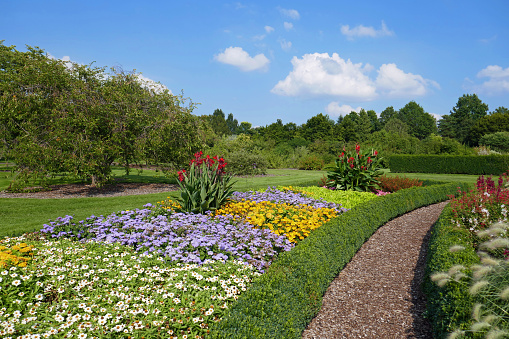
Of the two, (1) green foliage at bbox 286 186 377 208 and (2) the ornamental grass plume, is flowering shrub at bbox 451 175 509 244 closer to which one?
(1) green foliage at bbox 286 186 377 208

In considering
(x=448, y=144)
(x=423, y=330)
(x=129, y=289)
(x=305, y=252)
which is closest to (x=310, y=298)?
(x=305, y=252)

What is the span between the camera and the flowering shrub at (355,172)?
9.74 m

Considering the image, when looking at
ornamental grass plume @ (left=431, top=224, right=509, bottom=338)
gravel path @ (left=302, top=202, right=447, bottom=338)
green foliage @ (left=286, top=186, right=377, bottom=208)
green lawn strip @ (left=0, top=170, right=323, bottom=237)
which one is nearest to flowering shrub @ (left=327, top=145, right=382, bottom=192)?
green foliage @ (left=286, top=186, right=377, bottom=208)

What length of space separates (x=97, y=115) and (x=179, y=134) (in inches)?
118

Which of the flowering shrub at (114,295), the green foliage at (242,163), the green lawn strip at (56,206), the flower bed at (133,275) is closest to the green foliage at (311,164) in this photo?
the green foliage at (242,163)

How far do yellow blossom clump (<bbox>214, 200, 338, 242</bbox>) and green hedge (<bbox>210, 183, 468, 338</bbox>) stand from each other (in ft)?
1.20

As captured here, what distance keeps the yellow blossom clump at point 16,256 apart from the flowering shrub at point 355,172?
796 centimetres

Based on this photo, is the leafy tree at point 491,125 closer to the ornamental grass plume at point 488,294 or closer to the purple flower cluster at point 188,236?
the purple flower cluster at point 188,236

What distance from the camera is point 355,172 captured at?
9.78 metres

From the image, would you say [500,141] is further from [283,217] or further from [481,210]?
[283,217]

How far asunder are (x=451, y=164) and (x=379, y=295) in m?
23.4

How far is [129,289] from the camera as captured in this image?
3.12 metres

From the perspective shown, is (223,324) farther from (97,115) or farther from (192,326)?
(97,115)

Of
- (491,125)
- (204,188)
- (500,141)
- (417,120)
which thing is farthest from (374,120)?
(204,188)
